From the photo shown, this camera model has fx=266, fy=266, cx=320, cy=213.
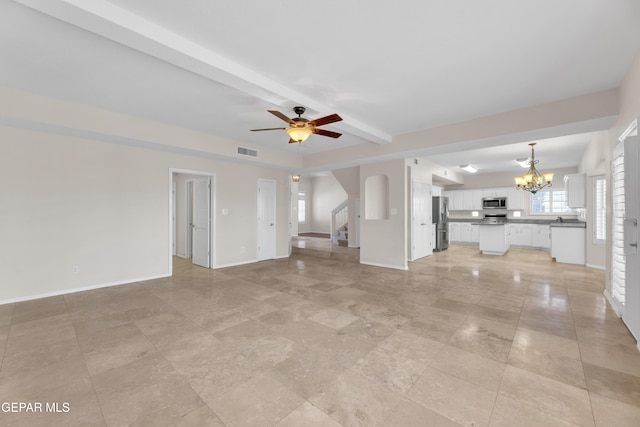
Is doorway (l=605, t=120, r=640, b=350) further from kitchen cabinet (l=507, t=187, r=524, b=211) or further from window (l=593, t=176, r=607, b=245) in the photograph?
kitchen cabinet (l=507, t=187, r=524, b=211)

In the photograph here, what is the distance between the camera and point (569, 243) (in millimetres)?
6543

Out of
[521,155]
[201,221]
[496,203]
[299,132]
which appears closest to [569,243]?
[521,155]

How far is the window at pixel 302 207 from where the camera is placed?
13414 millimetres

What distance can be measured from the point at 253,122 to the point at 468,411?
451 centimetres

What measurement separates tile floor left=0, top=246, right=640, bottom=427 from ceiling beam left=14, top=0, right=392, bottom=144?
273cm

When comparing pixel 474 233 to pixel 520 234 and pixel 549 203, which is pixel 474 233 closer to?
pixel 520 234

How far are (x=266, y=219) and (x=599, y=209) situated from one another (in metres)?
7.31

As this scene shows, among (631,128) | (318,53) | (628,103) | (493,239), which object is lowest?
(493,239)

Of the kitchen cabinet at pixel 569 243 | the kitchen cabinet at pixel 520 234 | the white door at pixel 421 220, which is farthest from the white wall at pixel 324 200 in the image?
the kitchen cabinet at pixel 569 243

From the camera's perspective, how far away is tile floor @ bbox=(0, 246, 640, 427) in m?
1.75

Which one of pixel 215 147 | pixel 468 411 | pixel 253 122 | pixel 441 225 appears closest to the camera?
pixel 468 411

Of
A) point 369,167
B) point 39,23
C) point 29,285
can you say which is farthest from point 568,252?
point 29,285

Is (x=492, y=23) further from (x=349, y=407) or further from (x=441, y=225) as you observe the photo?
(x=441, y=225)

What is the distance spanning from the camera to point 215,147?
532 cm
